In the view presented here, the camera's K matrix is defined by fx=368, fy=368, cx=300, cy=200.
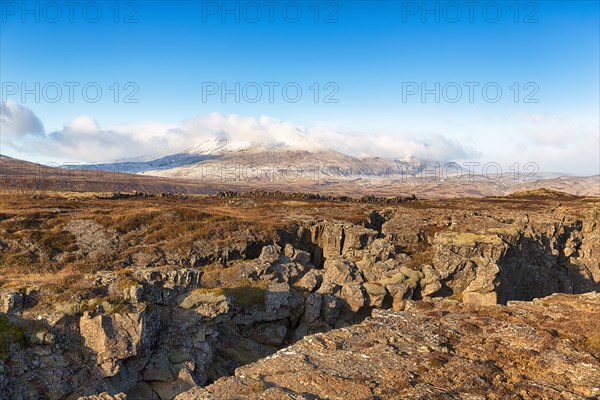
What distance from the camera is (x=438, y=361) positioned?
20.1m

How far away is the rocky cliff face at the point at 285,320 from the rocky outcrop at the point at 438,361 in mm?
112

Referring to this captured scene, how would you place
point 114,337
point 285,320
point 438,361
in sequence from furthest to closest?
point 285,320, point 114,337, point 438,361

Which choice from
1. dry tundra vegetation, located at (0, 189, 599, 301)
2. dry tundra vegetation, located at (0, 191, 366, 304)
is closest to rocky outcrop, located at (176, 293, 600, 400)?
dry tundra vegetation, located at (0, 189, 599, 301)

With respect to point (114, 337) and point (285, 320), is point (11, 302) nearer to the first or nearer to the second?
point (114, 337)

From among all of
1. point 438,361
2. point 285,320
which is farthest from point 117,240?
point 438,361

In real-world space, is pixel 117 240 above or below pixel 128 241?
above

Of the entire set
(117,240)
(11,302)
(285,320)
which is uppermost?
(117,240)

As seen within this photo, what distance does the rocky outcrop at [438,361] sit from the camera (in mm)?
17359

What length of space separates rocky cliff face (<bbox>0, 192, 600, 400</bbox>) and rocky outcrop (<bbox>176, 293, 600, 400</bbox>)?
112 millimetres

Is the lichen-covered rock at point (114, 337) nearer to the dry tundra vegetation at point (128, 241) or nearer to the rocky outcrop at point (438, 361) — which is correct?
the dry tundra vegetation at point (128, 241)

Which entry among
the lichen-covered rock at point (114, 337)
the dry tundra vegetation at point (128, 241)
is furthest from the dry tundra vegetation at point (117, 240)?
the lichen-covered rock at point (114, 337)

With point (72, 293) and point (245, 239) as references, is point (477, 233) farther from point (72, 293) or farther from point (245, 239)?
point (72, 293)

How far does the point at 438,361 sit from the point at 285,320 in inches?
664

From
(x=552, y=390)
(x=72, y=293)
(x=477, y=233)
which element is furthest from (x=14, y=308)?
(x=477, y=233)
